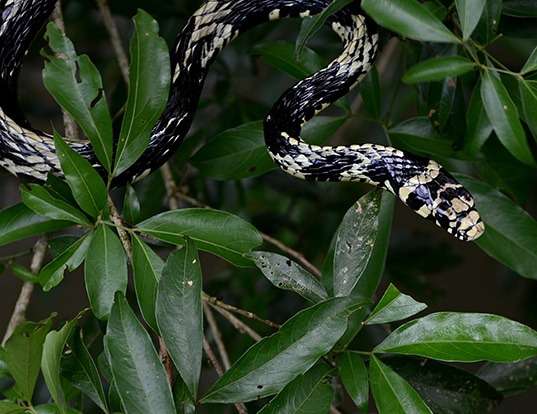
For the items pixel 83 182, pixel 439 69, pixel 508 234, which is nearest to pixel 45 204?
pixel 83 182

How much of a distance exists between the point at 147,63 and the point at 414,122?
54 centimetres

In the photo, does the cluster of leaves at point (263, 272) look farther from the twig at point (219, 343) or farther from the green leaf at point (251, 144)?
the twig at point (219, 343)

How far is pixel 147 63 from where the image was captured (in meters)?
1.47

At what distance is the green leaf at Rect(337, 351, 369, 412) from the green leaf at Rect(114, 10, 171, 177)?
425 mm

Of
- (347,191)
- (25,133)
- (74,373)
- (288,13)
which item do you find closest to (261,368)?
(74,373)

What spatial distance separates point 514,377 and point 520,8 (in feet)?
2.47

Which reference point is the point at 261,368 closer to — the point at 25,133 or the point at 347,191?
the point at 25,133

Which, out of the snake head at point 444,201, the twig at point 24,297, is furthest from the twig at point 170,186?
the snake head at point 444,201

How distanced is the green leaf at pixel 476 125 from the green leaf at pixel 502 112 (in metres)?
0.08

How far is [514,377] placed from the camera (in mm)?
1991

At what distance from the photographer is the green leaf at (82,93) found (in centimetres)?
145

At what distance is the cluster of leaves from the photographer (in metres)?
1.30

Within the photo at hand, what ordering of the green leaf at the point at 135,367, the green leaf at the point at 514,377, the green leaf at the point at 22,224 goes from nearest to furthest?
the green leaf at the point at 135,367 → the green leaf at the point at 22,224 → the green leaf at the point at 514,377

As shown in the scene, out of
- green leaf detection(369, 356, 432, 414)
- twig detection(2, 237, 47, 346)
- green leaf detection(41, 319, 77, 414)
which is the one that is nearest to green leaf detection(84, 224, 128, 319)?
green leaf detection(41, 319, 77, 414)
